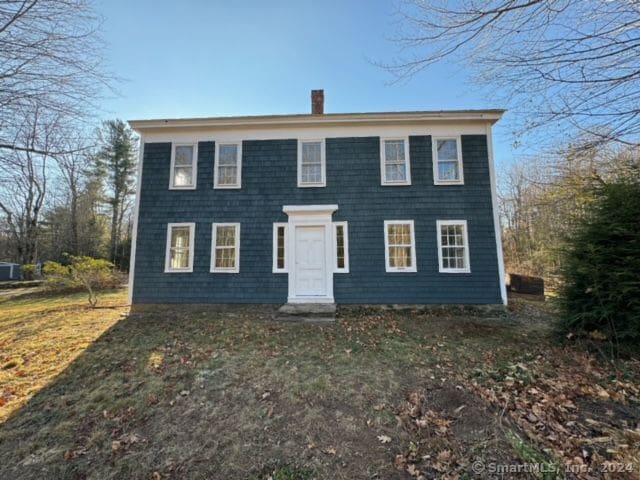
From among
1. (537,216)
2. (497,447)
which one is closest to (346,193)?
(497,447)

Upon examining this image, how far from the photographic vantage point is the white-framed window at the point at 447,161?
833 cm

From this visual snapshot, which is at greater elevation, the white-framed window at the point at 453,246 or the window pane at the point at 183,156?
the window pane at the point at 183,156

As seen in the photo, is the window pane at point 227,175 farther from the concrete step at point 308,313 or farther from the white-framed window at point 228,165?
A: the concrete step at point 308,313

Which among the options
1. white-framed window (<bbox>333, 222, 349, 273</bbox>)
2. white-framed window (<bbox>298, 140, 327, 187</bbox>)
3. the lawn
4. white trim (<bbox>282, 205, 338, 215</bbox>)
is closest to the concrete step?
the lawn

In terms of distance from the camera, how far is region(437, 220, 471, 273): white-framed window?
8.05 metres

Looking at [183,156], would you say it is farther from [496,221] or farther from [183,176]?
[496,221]

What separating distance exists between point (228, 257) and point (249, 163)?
10.1ft

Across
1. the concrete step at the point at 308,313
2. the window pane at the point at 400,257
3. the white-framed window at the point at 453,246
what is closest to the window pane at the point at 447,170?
the white-framed window at the point at 453,246

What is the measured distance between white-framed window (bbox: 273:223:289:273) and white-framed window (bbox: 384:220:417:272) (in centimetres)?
309

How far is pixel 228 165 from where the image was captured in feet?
28.8

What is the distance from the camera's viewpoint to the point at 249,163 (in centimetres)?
873

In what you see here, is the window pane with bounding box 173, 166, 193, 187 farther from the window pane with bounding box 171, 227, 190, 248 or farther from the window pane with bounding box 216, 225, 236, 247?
the window pane with bounding box 216, 225, 236, 247

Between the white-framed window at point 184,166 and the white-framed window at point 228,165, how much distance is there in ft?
2.30

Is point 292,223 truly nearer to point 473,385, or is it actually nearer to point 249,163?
point 249,163
